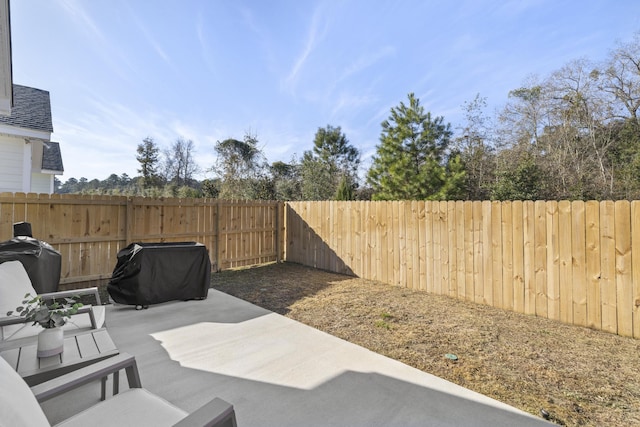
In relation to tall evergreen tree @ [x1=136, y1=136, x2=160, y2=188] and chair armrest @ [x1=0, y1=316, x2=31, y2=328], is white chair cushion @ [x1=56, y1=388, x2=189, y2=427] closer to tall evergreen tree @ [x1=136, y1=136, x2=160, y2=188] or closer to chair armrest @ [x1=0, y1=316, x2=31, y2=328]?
chair armrest @ [x1=0, y1=316, x2=31, y2=328]

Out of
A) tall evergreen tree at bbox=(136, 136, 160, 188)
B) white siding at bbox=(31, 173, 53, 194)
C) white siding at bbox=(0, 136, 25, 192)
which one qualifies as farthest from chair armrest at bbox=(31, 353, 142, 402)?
tall evergreen tree at bbox=(136, 136, 160, 188)

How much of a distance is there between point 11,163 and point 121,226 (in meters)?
3.80

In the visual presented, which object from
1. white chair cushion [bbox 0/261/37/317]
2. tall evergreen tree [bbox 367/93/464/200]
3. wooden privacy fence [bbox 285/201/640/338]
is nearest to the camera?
white chair cushion [bbox 0/261/37/317]

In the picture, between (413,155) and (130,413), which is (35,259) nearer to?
(130,413)

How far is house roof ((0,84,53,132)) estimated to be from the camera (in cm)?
658

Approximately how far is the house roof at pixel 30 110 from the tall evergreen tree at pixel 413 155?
12.3 meters

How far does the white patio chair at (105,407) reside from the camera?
99 centimetres

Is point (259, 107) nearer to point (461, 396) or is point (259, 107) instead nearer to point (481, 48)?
point (481, 48)

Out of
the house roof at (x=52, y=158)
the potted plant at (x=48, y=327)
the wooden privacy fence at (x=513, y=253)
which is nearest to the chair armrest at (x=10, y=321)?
the potted plant at (x=48, y=327)

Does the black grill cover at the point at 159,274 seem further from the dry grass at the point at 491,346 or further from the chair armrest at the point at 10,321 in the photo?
the chair armrest at the point at 10,321

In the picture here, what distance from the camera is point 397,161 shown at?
14.5 m

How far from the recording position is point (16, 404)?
982mm

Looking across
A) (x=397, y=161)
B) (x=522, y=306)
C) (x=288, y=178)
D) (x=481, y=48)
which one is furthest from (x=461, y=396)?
(x=288, y=178)

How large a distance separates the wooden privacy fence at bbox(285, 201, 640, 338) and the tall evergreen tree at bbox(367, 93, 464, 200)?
8123mm
